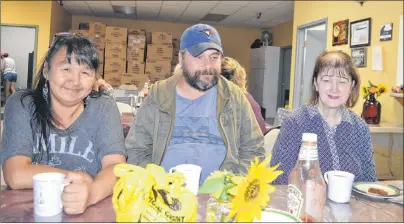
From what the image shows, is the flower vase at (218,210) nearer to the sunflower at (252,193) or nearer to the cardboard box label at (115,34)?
the sunflower at (252,193)

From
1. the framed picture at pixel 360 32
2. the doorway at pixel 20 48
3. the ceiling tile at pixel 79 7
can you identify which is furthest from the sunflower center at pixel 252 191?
the doorway at pixel 20 48

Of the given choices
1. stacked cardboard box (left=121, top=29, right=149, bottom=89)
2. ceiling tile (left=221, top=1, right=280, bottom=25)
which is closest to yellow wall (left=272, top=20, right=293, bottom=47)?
ceiling tile (left=221, top=1, right=280, bottom=25)

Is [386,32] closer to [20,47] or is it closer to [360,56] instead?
[360,56]

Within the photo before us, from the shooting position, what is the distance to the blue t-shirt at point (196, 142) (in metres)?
1.69

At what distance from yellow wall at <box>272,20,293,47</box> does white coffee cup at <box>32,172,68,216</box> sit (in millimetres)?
8033

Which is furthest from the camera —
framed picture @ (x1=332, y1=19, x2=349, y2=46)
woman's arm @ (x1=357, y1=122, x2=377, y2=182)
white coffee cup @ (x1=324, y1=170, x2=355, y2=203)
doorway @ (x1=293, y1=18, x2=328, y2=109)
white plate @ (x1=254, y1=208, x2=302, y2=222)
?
doorway @ (x1=293, y1=18, x2=328, y2=109)

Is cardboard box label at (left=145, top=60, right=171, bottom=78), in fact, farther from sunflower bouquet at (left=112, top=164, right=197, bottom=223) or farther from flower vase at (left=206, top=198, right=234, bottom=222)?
sunflower bouquet at (left=112, top=164, right=197, bottom=223)

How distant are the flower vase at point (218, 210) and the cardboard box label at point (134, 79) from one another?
7.32m

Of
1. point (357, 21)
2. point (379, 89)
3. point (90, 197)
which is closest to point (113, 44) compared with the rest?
point (357, 21)

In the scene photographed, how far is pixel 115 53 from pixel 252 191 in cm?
766

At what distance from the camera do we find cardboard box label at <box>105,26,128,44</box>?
7848mm

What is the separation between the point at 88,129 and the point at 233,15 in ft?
23.2

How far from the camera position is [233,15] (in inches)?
315

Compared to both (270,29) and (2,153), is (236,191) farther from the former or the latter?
(270,29)
